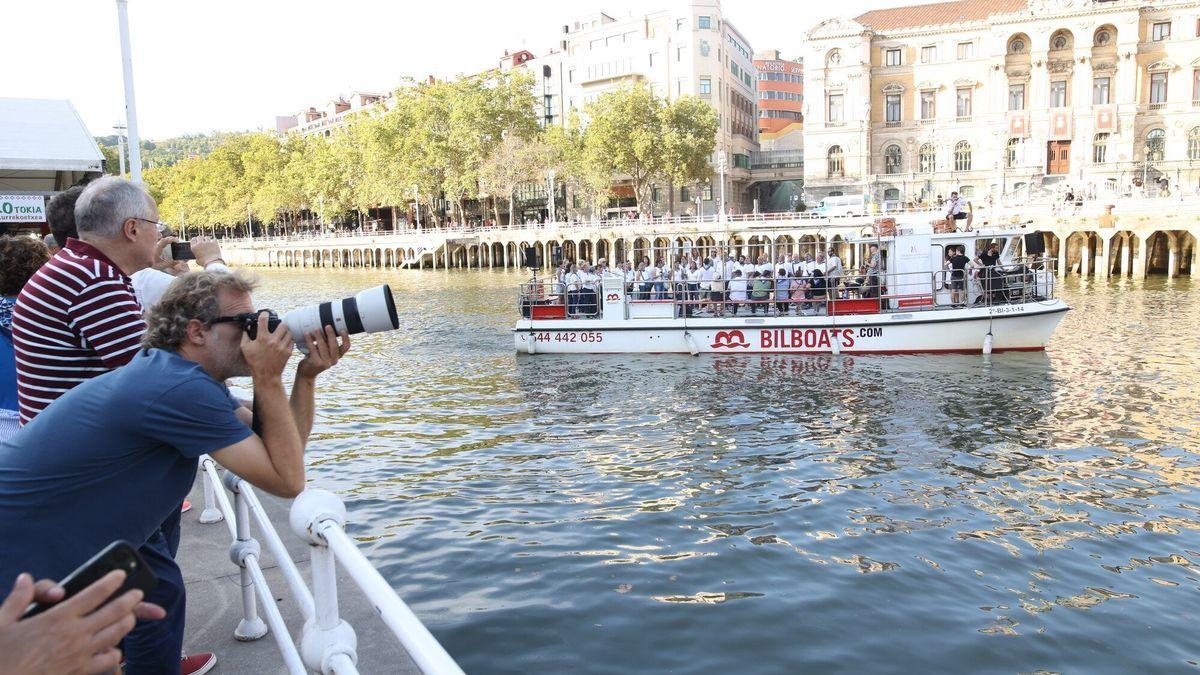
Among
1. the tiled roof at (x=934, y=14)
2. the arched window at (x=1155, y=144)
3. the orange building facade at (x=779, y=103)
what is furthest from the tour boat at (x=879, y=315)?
the orange building facade at (x=779, y=103)

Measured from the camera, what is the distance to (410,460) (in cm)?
1252

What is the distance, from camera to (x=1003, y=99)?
231ft

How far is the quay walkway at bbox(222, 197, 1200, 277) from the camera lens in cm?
4525

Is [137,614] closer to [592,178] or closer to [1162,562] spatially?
[1162,562]

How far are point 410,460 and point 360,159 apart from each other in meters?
81.1

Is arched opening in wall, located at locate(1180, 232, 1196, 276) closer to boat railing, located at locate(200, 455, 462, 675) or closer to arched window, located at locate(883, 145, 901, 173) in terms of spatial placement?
arched window, located at locate(883, 145, 901, 173)

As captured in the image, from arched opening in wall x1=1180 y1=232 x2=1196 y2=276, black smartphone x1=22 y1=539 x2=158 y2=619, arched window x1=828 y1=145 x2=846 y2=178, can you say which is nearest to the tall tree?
arched window x1=828 y1=145 x2=846 y2=178

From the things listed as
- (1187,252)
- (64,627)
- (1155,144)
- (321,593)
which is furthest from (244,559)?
(1155,144)

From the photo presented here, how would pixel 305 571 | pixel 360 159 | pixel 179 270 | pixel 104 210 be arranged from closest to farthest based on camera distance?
pixel 104 210, pixel 305 571, pixel 179 270, pixel 360 159

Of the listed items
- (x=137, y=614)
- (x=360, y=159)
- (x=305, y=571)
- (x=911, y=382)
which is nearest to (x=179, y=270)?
(x=305, y=571)

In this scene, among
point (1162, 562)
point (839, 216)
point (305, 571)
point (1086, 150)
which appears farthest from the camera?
point (1086, 150)

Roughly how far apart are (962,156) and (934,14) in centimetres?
1325

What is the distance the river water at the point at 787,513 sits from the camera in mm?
7059

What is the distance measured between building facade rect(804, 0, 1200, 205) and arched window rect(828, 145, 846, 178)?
0.09 meters
